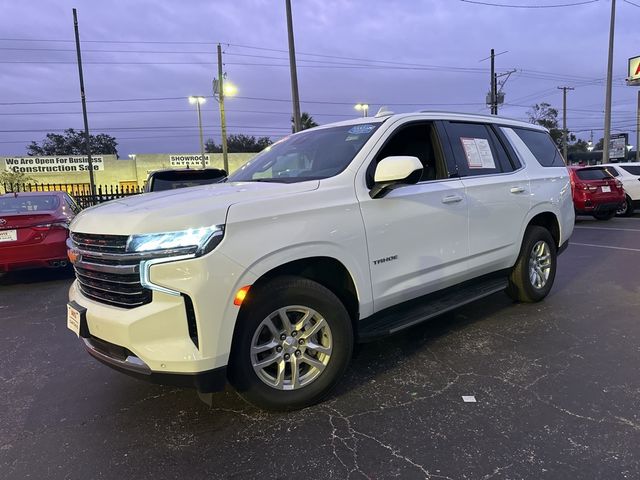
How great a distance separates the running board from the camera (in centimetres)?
342

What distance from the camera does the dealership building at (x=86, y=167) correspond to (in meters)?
36.6

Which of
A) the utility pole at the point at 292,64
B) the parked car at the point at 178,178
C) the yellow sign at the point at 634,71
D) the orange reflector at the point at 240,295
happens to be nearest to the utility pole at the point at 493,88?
the yellow sign at the point at 634,71

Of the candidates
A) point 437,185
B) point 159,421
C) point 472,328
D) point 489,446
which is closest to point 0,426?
point 159,421

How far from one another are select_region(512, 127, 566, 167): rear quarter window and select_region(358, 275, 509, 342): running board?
5.34ft

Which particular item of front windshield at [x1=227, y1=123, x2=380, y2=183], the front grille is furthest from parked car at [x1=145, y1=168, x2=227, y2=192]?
the front grille

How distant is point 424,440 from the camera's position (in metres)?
2.76

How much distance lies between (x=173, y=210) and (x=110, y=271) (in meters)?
0.51

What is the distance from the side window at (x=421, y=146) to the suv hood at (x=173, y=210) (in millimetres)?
1016

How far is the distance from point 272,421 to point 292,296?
809 millimetres

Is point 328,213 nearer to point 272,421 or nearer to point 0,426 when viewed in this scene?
point 272,421

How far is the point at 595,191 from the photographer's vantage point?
43.0 ft

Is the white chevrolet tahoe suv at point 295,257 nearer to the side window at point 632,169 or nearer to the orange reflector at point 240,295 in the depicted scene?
the orange reflector at point 240,295

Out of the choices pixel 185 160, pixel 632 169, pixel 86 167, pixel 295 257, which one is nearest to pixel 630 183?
pixel 632 169

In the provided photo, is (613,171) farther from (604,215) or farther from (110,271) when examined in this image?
(110,271)
